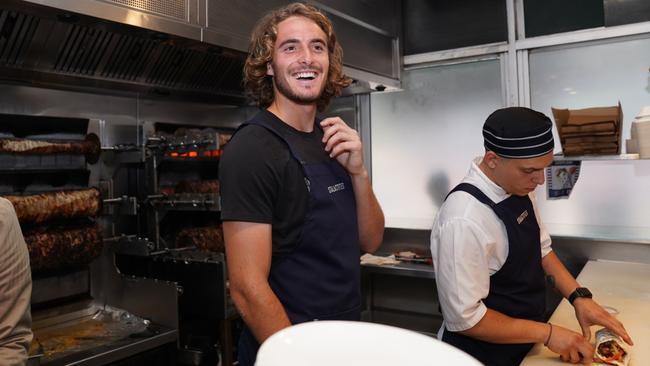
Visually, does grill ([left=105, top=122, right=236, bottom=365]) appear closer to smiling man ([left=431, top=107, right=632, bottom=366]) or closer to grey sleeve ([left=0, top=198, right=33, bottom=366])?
grey sleeve ([left=0, top=198, right=33, bottom=366])

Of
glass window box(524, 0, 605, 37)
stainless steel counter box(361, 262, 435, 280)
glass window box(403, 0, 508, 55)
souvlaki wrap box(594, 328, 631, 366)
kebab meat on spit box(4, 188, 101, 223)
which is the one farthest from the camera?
glass window box(403, 0, 508, 55)

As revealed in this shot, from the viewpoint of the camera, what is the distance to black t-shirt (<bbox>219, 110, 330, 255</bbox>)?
50.3 inches

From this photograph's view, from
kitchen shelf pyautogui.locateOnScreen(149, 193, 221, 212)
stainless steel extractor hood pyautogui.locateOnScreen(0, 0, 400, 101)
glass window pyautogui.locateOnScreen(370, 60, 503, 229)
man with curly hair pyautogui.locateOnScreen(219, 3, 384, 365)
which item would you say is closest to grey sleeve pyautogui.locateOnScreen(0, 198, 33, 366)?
man with curly hair pyautogui.locateOnScreen(219, 3, 384, 365)

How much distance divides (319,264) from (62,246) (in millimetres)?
1507

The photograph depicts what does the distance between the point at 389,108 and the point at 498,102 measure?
0.86 metres

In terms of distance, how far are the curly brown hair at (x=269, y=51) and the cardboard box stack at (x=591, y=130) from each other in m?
1.46

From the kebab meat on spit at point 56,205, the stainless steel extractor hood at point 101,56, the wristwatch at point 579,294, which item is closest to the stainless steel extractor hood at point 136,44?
the stainless steel extractor hood at point 101,56

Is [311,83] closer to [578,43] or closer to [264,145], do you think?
[264,145]

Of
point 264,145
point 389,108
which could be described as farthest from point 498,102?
point 264,145

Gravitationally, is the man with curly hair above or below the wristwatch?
above

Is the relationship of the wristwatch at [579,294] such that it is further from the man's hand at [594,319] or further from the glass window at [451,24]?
the glass window at [451,24]

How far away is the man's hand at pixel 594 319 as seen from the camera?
1494 millimetres

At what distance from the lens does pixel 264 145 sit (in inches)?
53.7

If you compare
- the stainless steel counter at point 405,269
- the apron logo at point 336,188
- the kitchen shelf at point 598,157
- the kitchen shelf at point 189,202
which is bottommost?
the stainless steel counter at point 405,269
